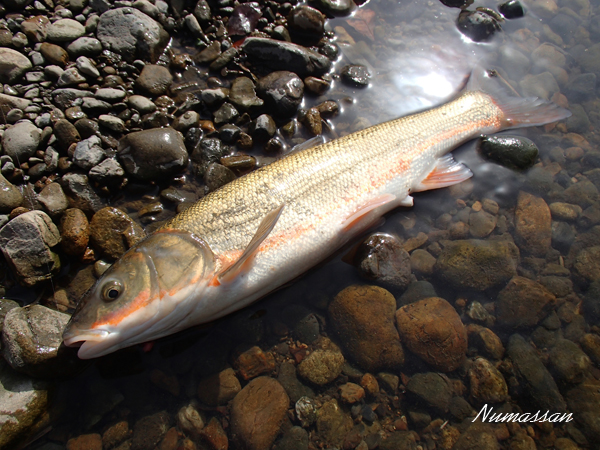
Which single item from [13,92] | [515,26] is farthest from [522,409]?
[13,92]

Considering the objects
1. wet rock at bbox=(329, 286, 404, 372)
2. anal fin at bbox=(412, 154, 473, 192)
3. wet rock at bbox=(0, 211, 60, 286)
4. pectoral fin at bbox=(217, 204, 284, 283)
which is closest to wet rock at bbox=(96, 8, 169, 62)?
wet rock at bbox=(0, 211, 60, 286)

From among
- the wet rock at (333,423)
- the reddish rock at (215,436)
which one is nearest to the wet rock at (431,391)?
the wet rock at (333,423)

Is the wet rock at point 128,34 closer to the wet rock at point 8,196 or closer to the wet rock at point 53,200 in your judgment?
the wet rock at point 53,200

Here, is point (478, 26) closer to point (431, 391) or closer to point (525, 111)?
point (525, 111)

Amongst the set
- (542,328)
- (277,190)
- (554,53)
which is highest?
(554,53)

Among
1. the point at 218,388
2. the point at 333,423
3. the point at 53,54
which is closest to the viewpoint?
the point at 333,423

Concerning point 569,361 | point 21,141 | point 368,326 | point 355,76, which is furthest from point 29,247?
point 569,361

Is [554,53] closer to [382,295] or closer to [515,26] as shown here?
[515,26]
